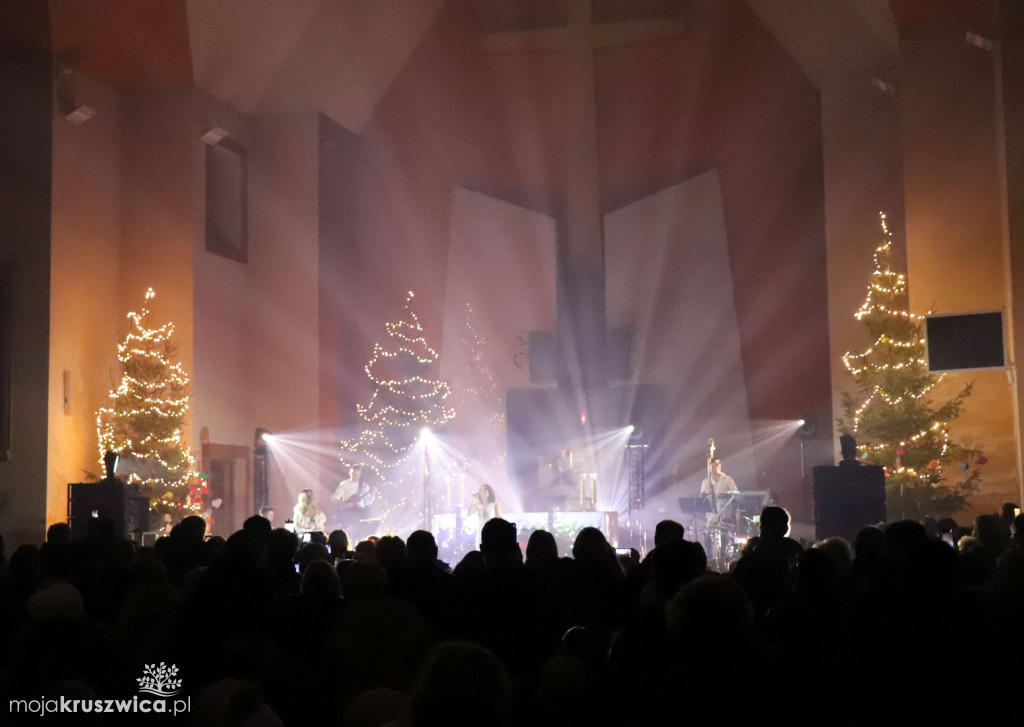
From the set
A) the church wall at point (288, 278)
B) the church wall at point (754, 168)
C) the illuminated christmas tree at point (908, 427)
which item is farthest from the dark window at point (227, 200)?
the illuminated christmas tree at point (908, 427)

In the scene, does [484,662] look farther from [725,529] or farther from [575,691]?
[725,529]

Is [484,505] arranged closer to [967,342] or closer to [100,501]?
[100,501]

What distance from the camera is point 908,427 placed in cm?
1535

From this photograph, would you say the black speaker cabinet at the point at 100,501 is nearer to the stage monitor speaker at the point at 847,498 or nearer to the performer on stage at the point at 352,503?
the performer on stage at the point at 352,503

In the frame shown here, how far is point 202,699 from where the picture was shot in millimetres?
3756

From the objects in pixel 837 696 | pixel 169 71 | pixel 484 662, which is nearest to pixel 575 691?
pixel 837 696

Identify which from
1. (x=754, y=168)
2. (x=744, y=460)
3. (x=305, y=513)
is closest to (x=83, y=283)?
(x=305, y=513)

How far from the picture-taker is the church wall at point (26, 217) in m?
16.7

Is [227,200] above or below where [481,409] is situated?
above

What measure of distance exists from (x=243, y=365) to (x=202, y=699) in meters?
18.1

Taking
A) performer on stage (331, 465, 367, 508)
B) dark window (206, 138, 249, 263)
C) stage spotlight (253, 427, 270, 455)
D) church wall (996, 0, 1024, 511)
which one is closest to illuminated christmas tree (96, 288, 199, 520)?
performer on stage (331, 465, 367, 508)

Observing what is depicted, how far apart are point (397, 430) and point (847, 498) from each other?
12.4 m

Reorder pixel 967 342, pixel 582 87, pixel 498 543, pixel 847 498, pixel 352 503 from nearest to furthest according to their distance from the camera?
pixel 498 543, pixel 847 498, pixel 967 342, pixel 352 503, pixel 582 87

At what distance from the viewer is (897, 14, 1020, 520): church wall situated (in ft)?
52.8
